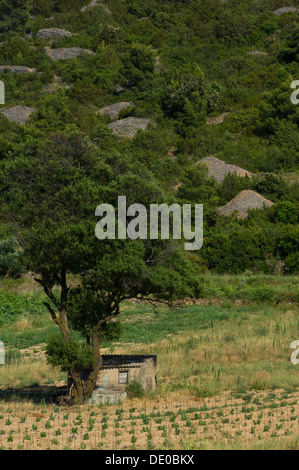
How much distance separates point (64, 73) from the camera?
73812 mm

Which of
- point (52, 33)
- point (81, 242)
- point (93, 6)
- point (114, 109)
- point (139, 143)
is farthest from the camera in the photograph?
point (93, 6)

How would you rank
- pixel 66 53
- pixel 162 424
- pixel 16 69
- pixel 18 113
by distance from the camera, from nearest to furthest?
1. pixel 162 424
2. pixel 18 113
3. pixel 16 69
4. pixel 66 53

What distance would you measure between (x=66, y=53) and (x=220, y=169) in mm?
38057

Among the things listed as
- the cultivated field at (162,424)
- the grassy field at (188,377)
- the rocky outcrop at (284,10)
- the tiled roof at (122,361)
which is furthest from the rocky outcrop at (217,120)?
the cultivated field at (162,424)

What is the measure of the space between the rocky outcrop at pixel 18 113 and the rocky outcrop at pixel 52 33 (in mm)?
26654

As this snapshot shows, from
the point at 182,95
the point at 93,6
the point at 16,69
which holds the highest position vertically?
the point at 93,6

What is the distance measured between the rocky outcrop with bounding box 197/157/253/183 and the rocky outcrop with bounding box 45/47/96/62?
1347 inches

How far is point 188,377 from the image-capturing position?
1866 centimetres

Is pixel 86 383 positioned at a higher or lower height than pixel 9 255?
higher

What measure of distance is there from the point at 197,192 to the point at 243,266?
8263 mm

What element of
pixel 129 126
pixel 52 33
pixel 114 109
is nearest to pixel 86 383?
pixel 129 126

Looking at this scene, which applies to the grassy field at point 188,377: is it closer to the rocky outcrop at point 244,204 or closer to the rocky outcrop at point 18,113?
the rocky outcrop at point 244,204

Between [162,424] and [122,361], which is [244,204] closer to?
[122,361]

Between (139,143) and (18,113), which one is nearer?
(139,143)
